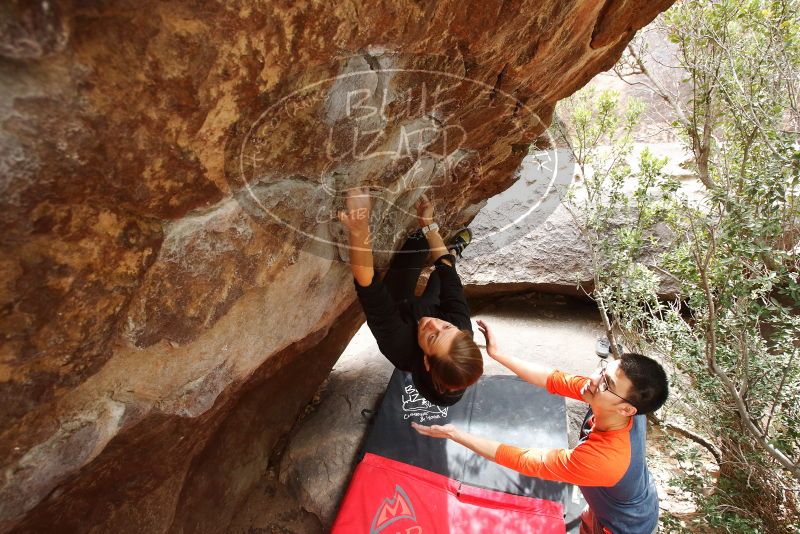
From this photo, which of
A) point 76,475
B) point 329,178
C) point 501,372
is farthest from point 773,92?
point 76,475

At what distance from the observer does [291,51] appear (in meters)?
1.80

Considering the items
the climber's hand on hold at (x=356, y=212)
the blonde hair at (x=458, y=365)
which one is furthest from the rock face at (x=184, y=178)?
the blonde hair at (x=458, y=365)

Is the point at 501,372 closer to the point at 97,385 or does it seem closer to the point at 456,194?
the point at 456,194

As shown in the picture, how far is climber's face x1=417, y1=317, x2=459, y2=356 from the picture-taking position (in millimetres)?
2918

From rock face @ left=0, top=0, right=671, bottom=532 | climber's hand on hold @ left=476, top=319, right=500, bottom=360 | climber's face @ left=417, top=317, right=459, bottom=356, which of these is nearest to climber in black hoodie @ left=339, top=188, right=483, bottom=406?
climber's face @ left=417, top=317, right=459, bottom=356

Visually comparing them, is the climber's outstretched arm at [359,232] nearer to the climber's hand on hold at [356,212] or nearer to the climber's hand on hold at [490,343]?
the climber's hand on hold at [356,212]

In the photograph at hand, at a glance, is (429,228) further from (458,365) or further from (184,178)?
(184,178)

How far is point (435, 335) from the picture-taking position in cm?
300

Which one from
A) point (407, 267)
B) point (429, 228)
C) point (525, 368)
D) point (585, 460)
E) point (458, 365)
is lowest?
point (585, 460)

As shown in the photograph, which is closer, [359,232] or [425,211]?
[359,232]

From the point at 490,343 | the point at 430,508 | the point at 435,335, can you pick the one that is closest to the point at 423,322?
the point at 435,335

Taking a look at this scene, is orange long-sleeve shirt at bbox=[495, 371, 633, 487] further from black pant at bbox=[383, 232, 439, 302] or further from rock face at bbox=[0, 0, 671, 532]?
rock face at bbox=[0, 0, 671, 532]

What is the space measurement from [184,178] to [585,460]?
248cm

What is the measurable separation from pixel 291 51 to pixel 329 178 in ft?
2.96
